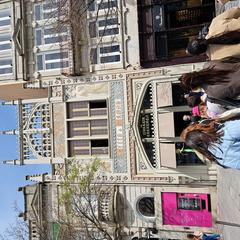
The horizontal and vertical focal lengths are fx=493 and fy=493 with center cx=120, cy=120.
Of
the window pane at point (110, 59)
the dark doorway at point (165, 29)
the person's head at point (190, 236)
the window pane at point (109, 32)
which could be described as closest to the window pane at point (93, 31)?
the window pane at point (109, 32)

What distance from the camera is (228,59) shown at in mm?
7816

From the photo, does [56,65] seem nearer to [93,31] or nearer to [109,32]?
[93,31]

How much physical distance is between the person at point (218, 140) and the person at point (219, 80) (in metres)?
0.43

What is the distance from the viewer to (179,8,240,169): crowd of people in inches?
274

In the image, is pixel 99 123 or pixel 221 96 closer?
pixel 221 96

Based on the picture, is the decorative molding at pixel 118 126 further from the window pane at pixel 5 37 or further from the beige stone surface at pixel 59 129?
the window pane at pixel 5 37

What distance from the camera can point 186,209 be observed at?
2220 cm

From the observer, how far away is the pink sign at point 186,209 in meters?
21.7

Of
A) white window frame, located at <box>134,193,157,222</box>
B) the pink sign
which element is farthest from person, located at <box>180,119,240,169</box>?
white window frame, located at <box>134,193,157,222</box>

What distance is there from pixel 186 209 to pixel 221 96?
1548 cm

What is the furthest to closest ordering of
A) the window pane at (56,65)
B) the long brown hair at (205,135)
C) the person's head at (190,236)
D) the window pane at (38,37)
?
1. the window pane at (38,37)
2. the window pane at (56,65)
3. the person's head at (190,236)
4. the long brown hair at (205,135)

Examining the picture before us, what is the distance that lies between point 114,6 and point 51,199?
10.1 m

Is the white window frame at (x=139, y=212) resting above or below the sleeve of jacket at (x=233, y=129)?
below

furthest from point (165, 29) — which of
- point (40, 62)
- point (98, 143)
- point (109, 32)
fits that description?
point (40, 62)
